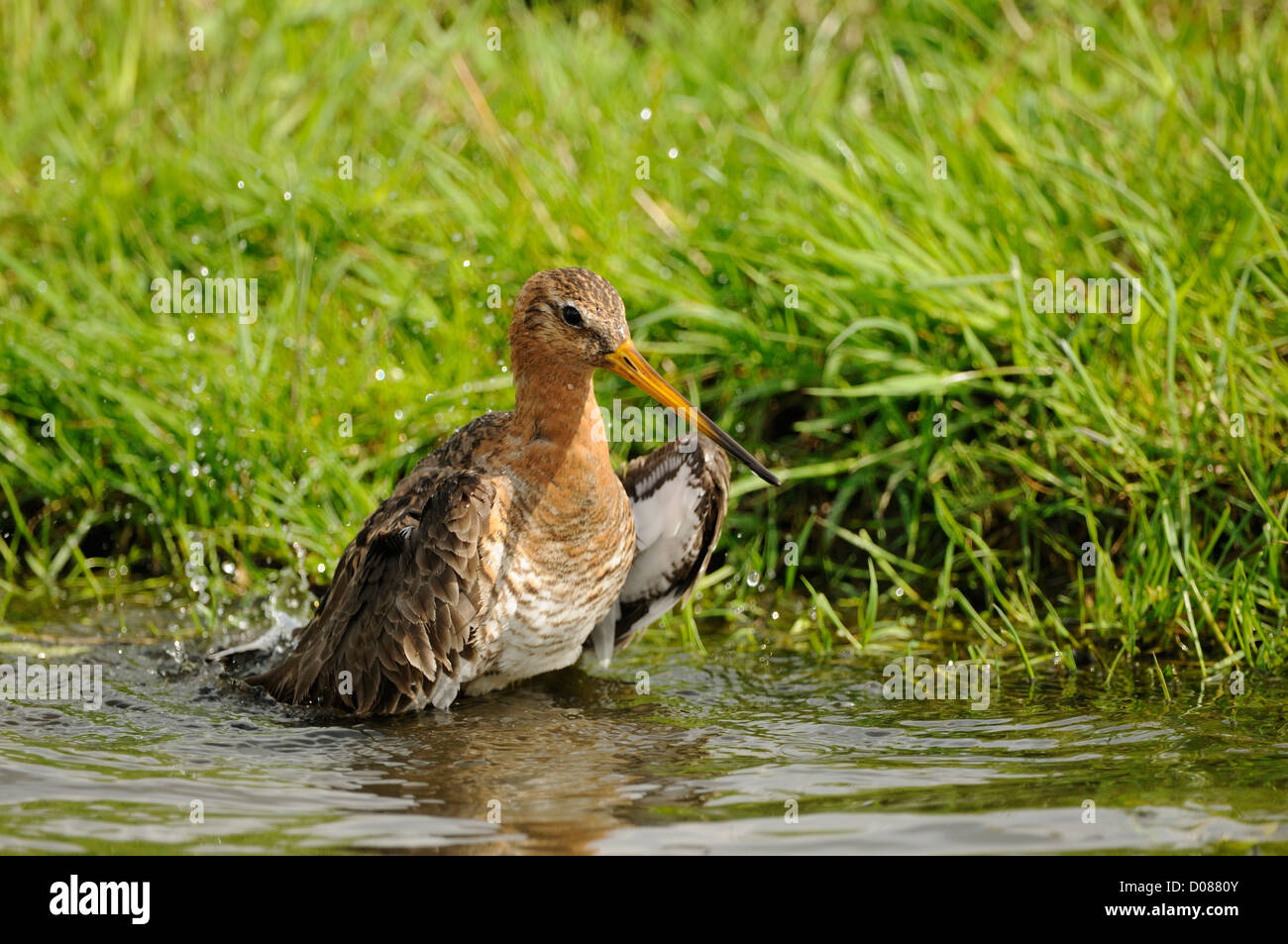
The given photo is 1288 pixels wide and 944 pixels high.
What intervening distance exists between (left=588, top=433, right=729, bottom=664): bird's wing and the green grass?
17.4 inches

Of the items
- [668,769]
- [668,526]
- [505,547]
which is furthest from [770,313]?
[668,769]

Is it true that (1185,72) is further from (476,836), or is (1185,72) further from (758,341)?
(476,836)

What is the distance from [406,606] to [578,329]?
1.04 m

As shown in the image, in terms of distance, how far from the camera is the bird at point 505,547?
202 inches

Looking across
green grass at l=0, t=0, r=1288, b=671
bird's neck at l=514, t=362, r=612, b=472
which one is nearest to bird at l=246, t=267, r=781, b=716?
bird's neck at l=514, t=362, r=612, b=472

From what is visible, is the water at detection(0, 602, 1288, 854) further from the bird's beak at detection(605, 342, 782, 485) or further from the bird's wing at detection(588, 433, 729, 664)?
the bird's beak at detection(605, 342, 782, 485)

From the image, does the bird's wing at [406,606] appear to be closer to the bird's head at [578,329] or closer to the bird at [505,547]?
the bird at [505,547]

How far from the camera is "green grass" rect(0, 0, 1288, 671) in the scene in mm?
6000

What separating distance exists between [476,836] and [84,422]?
335cm

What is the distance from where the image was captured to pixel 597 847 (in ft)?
13.4

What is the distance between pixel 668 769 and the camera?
473 centimetres

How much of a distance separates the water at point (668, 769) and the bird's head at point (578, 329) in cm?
110

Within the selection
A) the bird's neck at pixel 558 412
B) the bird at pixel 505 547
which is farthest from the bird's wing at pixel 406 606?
the bird's neck at pixel 558 412
